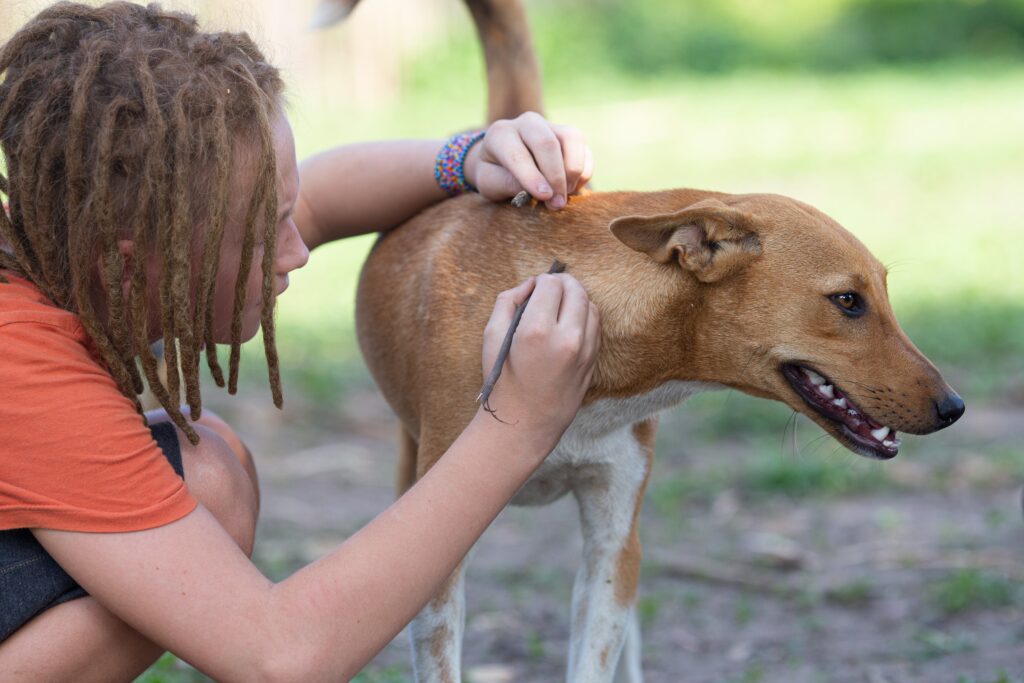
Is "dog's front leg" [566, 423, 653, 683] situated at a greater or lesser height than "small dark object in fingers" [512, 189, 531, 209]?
lesser

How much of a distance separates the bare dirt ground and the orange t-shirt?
4.96 feet

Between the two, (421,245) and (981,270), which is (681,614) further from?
(981,270)

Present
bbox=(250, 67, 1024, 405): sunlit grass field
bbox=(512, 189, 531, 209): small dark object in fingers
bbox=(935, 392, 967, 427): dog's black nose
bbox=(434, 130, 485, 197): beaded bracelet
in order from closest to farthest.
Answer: bbox=(935, 392, 967, 427): dog's black nose, bbox=(512, 189, 531, 209): small dark object in fingers, bbox=(434, 130, 485, 197): beaded bracelet, bbox=(250, 67, 1024, 405): sunlit grass field

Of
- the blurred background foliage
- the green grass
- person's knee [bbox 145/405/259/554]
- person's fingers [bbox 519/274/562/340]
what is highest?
person's fingers [bbox 519/274/562/340]

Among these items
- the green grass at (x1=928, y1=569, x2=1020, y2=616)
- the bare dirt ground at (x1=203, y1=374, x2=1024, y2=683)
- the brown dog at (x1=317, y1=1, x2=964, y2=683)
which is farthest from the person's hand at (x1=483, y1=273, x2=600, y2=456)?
the green grass at (x1=928, y1=569, x2=1020, y2=616)

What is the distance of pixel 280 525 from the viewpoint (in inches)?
177

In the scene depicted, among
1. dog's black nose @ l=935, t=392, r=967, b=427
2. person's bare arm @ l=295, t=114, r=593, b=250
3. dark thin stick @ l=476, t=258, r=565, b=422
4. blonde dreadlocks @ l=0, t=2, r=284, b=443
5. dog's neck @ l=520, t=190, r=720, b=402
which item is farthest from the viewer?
person's bare arm @ l=295, t=114, r=593, b=250

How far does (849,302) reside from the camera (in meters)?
2.41

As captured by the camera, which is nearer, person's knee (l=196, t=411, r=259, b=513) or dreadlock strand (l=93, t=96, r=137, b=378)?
dreadlock strand (l=93, t=96, r=137, b=378)

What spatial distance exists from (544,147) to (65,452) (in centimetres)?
110

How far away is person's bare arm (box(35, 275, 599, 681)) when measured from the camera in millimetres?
1901

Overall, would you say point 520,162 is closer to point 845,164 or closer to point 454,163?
point 454,163

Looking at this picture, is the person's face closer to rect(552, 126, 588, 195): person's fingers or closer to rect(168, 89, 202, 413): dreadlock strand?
rect(168, 89, 202, 413): dreadlock strand

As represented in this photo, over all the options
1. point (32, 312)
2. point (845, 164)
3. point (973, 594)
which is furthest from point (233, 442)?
point (845, 164)
